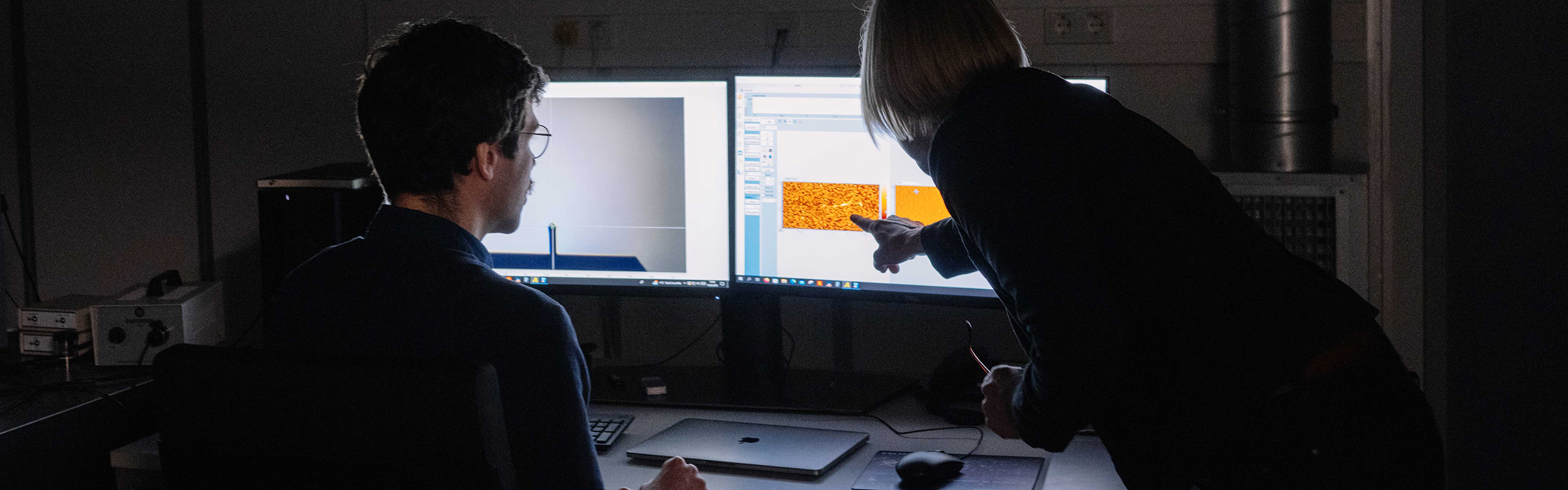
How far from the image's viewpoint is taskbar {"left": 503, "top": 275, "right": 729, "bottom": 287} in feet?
5.86

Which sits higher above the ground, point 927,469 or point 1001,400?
point 1001,400

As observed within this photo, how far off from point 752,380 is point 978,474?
1.83 feet

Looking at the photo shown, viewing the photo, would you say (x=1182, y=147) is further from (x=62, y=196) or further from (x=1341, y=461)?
(x=62, y=196)

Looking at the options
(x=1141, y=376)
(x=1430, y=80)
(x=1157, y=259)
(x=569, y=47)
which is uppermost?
(x=569, y=47)

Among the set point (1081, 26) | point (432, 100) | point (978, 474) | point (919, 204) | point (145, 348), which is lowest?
point (978, 474)

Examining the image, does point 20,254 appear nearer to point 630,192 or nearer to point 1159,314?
point 630,192

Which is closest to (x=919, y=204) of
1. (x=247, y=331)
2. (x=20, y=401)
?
(x=247, y=331)

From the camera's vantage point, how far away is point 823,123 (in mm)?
1681

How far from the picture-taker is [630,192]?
179 cm

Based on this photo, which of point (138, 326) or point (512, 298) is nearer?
point (512, 298)

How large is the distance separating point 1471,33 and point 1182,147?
0.97m

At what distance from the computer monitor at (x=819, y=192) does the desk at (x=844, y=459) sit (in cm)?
20

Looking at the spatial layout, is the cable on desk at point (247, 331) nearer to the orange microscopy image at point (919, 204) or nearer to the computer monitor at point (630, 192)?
the computer monitor at point (630, 192)

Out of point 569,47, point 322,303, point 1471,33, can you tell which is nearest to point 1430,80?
point 1471,33
